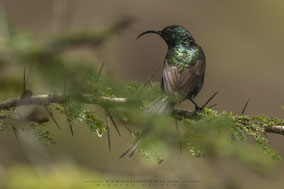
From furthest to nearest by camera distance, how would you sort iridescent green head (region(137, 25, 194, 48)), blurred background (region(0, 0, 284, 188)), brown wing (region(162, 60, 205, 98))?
blurred background (region(0, 0, 284, 188)) → iridescent green head (region(137, 25, 194, 48)) → brown wing (region(162, 60, 205, 98))

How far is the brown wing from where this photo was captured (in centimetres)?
509

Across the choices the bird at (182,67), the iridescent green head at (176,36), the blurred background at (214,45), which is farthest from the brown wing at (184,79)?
the blurred background at (214,45)

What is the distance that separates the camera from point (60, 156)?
11.7 ft

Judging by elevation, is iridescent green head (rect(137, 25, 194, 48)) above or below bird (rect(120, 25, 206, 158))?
above

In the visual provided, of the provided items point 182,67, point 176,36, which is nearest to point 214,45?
point 176,36

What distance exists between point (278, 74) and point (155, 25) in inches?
227

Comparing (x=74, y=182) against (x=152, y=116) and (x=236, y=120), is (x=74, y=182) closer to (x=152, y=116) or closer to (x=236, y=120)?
(x=236, y=120)

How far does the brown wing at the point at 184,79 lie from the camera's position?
16.7 ft

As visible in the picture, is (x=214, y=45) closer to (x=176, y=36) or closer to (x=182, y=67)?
(x=176, y=36)

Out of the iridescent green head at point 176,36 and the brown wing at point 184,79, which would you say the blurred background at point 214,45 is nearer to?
the iridescent green head at point 176,36

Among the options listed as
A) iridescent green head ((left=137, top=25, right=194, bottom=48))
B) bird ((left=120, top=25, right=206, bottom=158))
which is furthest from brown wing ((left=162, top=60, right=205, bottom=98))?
iridescent green head ((left=137, top=25, right=194, bottom=48))

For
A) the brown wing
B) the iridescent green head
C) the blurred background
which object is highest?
the iridescent green head

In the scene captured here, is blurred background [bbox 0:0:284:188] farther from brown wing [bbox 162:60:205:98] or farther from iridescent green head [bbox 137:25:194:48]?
brown wing [bbox 162:60:205:98]

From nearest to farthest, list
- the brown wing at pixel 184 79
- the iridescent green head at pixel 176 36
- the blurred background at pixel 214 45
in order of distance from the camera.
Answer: the brown wing at pixel 184 79
the iridescent green head at pixel 176 36
the blurred background at pixel 214 45
